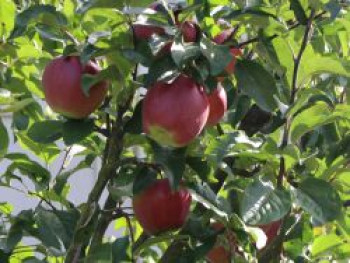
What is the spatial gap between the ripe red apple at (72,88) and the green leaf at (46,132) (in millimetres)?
146

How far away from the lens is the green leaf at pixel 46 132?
122 cm

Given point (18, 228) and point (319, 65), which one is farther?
point (18, 228)

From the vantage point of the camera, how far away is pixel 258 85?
108cm

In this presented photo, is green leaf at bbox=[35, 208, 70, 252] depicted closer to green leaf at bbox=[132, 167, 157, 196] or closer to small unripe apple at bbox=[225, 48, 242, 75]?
green leaf at bbox=[132, 167, 157, 196]

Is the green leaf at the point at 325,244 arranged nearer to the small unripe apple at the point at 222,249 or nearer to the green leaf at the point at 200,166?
the small unripe apple at the point at 222,249

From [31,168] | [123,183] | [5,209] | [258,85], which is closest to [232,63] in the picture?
[258,85]

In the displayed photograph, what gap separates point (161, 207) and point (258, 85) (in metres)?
0.22

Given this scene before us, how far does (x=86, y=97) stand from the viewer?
3.46 ft

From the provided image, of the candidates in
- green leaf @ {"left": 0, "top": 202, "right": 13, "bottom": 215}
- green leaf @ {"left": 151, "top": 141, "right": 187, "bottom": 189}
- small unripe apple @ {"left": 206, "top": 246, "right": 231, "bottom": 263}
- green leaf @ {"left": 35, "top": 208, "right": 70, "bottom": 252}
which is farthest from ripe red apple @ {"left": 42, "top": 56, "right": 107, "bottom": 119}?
green leaf @ {"left": 0, "top": 202, "right": 13, "bottom": 215}

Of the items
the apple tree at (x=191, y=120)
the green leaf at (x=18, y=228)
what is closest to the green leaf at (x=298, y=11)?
the apple tree at (x=191, y=120)

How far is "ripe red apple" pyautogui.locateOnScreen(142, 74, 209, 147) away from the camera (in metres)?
0.95

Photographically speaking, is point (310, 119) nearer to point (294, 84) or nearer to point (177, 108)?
point (294, 84)

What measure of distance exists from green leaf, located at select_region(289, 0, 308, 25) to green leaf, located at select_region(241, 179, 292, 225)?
254 mm

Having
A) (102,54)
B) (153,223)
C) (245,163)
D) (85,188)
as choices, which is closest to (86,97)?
(102,54)
